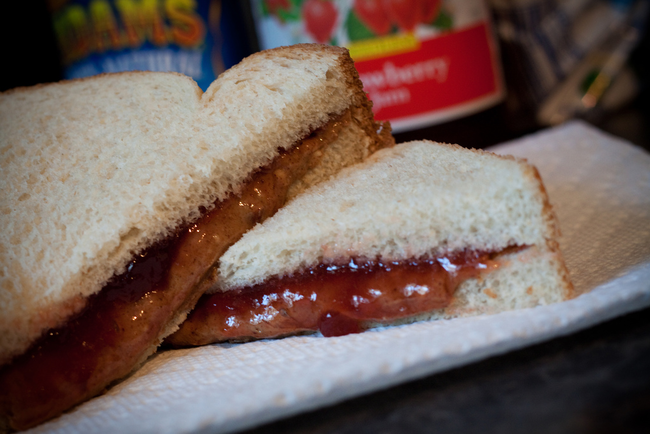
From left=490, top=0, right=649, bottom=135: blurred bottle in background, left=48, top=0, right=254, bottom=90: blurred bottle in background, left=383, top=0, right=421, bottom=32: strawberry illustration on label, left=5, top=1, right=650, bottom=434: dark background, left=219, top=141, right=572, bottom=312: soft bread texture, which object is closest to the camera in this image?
left=5, top=1, right=650, bottom=434: dark background

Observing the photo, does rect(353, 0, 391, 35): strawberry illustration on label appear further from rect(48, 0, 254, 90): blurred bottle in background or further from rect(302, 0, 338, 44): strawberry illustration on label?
rect(48, 0, 254, 90): blurred bottle in background

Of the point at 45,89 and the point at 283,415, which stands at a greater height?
the point at 45,89

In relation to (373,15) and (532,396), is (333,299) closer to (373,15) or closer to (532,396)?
(532,396)

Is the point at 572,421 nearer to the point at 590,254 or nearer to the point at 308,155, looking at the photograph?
the point at 590,254

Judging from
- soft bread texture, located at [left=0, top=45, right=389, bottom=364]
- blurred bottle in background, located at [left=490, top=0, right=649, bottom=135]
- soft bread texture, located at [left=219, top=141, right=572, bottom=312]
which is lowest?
blurred bottle in background, located at [left=490, top=0, right=649, bottom=135]

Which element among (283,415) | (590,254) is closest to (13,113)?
(283,415)

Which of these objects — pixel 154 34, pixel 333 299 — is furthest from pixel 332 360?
pixel 154 34

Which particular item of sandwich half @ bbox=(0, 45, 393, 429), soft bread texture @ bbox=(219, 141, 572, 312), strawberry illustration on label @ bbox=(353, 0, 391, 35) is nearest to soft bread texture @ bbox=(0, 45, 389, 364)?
sandwich half @ bbox=(0, 45, 393, 429)
